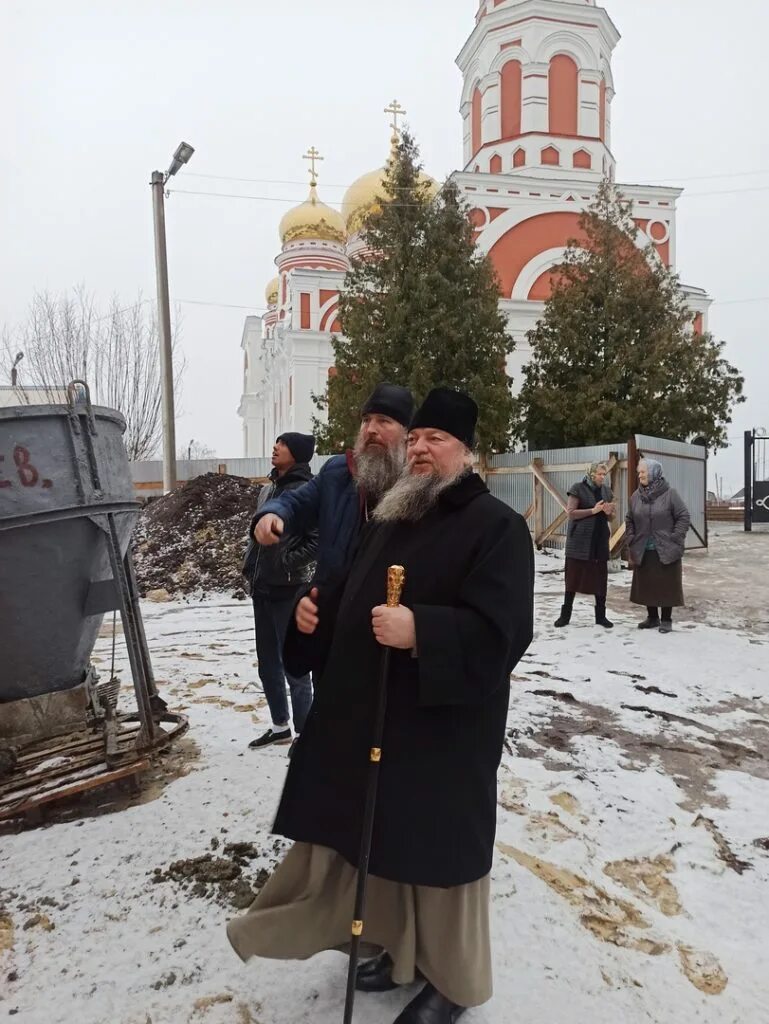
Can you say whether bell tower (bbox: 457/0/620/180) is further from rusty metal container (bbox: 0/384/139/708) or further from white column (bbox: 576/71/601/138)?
rusty metal container (bbox: 0/384/139/708)

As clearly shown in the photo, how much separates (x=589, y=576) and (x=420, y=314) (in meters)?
9.30

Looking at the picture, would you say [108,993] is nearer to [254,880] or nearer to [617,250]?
[254,880]

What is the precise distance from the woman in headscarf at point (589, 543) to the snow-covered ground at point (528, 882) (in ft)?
7.26

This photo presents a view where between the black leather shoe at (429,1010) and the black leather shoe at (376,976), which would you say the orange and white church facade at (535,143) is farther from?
the black leather shoe at (429,1010)

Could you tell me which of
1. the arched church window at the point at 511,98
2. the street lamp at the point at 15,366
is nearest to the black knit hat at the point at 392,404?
the street lamp at the point at 15,366

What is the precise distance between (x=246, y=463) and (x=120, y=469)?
16.7m

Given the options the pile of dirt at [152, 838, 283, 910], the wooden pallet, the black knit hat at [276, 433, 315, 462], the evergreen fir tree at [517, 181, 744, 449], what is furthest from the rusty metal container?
the evergreen fir tree at [517, 181, 744, 449]

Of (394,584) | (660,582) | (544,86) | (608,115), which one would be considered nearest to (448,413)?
(394,584)

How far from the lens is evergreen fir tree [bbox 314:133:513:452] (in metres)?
14.8

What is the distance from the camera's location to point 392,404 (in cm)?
280

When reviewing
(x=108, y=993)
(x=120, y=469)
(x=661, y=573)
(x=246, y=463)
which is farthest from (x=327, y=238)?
(x=108, y=993)

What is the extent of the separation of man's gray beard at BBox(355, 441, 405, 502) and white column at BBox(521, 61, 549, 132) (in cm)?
2364

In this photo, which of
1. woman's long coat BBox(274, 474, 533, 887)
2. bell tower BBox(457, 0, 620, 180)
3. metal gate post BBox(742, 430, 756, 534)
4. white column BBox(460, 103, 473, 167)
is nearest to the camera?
woman's long coat BBox(274, 474, 533, 887)

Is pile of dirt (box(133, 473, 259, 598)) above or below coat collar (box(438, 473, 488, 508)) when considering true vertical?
below
